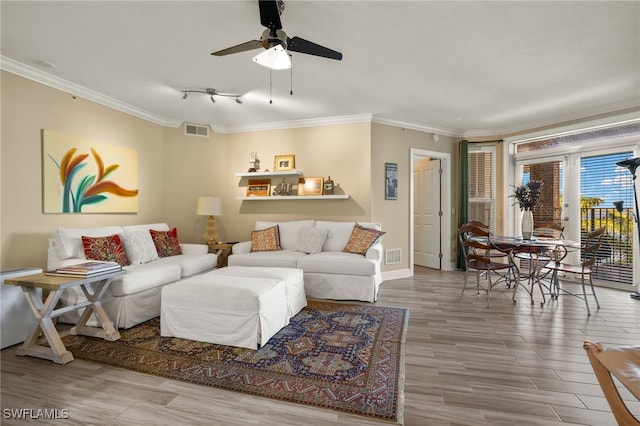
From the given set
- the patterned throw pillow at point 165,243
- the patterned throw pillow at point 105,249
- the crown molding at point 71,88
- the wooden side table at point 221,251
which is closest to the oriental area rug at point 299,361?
the patterned throw pillow at point 105,249

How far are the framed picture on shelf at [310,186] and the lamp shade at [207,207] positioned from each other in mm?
1378

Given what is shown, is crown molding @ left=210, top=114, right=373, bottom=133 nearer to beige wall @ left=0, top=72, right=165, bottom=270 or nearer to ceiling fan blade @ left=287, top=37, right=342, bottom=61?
beige wall @ left=0, top=72, right=165, bottom=270

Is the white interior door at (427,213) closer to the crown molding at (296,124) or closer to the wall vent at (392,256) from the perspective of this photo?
the wall vent at (392,256)

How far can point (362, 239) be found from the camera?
169 inches

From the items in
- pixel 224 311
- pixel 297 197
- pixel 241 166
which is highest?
pixel 241 166

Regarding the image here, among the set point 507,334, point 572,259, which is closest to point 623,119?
point 572,259

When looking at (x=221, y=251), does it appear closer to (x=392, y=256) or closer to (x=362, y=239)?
(x=362, y=239)

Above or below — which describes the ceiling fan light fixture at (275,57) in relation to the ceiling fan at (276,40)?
below

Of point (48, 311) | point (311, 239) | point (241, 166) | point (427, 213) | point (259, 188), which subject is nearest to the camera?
point (48, 311)

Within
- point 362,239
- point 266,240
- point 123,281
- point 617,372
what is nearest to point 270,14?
point 617,372

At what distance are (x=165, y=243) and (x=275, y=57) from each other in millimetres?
3067

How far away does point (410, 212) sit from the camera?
17.6 ft

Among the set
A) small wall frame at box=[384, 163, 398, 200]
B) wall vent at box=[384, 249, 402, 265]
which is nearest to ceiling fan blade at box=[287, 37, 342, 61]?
small wall frame at box=[384, 163, 398, 200]

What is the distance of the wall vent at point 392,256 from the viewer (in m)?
5.13
